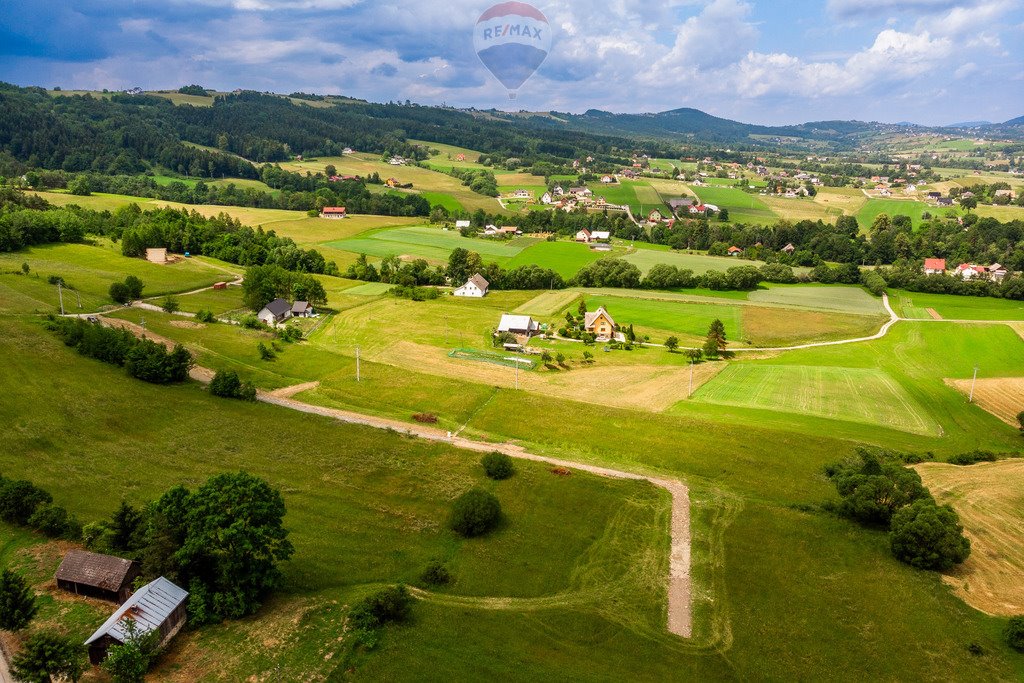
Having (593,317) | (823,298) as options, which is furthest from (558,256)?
(823,298)

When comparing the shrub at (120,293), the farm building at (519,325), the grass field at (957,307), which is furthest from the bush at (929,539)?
the shrub at (120,293)

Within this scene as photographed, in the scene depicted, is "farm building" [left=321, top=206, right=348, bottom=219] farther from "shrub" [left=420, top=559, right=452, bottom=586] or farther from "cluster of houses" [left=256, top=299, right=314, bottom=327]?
"shrub" [left=420, top=559, right=452, bottom=586]

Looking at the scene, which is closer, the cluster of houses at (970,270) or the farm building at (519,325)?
the farm building at (519,325)

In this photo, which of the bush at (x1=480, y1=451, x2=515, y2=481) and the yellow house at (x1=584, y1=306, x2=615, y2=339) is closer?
the bush at (x1=480, y1=451, x2=515, y2=481)

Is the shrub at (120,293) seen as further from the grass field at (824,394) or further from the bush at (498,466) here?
the grass field at (824,394)

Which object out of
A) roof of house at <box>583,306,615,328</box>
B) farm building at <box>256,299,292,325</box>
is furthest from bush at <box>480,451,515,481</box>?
farm building at <box>256,299,292,325</box>

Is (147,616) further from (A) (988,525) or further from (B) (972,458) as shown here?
(B) (972,458)
